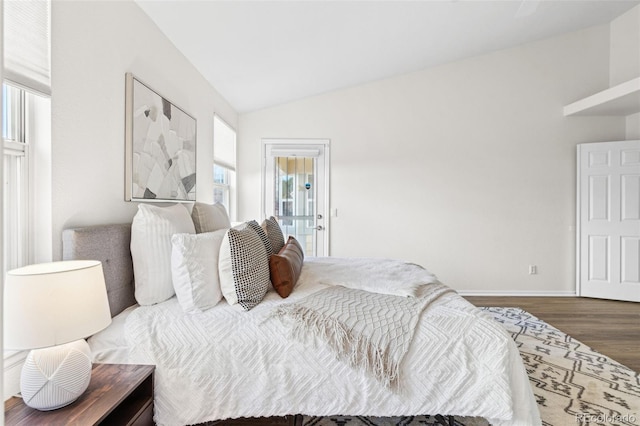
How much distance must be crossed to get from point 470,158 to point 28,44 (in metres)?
4.29

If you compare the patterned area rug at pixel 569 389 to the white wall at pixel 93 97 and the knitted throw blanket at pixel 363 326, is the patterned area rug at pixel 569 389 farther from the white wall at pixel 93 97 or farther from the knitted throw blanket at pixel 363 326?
the white wall at pixel 93 97

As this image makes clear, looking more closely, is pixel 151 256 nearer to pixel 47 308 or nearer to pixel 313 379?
pixel 47 308

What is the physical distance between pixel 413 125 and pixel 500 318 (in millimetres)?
2531

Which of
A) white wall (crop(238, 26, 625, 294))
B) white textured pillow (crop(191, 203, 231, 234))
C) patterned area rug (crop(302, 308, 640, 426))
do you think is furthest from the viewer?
white wall (crop(238, 26, 625, 294))

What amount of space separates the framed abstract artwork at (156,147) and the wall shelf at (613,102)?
14.5 ft

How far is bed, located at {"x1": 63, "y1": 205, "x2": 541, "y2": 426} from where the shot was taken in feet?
4.59

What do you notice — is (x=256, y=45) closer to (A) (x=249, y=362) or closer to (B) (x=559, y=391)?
(A) (x=249, y=362)

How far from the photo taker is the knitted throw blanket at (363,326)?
1.41 meters

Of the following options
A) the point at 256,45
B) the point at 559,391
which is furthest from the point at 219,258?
the point at 559,391

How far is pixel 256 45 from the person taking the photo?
2.71 metres

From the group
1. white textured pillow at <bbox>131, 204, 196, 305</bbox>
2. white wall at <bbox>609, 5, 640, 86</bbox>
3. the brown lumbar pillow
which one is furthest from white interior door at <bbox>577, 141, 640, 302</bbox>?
white textured pillow at <bbox>131, 204, 196, 305</bbox>

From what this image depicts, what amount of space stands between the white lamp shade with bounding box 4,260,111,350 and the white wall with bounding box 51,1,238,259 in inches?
20.7

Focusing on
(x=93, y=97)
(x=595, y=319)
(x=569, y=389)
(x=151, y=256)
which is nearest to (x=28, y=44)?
(x=93, y=97)

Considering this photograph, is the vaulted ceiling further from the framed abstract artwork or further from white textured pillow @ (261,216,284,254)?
white textured pillow @ (261,216,284,254)
